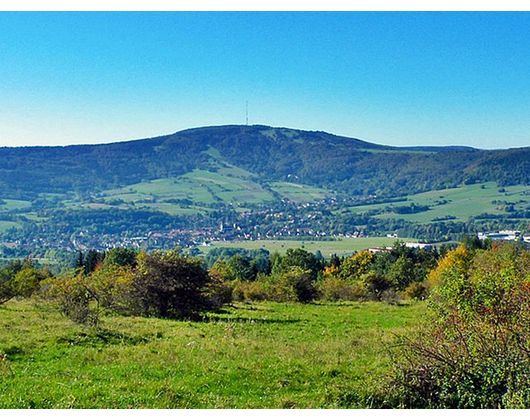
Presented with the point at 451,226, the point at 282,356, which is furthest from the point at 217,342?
the point at 451,226

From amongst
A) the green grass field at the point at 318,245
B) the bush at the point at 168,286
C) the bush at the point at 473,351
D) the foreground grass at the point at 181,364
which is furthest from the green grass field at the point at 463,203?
the bush at the point at 473,351

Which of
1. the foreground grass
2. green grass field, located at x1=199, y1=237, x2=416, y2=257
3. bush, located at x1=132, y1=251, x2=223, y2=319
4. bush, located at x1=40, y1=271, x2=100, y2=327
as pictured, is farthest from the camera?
green grass field, located at x1=199, y1=237, x2=416, y2=257

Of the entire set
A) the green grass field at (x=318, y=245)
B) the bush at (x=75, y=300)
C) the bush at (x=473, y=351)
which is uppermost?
the bush at (x=473, y=351)

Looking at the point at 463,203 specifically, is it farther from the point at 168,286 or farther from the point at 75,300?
the point at 75,300

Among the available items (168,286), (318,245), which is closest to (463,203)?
(318,245)

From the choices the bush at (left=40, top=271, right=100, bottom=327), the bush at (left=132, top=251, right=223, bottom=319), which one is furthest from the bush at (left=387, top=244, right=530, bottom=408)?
the bush at (left=132, top=251, right=223, bottom=319)

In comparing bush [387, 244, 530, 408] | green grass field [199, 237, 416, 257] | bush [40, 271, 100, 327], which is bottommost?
green grass field [199, 237, 416, 257]

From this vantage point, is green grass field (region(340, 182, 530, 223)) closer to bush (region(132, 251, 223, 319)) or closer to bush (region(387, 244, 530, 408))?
bush (region(132, 251, 223, 319))

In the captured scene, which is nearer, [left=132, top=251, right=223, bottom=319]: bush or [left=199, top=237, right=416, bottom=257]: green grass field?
[left=132, top=251, right=223, bottom=319]: bush

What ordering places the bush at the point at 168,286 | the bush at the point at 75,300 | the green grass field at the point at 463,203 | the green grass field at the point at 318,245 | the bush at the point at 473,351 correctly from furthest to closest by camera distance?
the green grass field at the point at 463,203 < the green grass field at the point at 318,245 < the bush at the point at 168,286 < the bush at the point at 75,300 < the bush at the point at 473,351

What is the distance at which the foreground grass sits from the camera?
7.46 m

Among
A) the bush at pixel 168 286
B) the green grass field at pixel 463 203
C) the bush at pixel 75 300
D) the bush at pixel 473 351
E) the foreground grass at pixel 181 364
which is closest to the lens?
the bush at pixel 473 351

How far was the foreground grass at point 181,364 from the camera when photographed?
7.46m

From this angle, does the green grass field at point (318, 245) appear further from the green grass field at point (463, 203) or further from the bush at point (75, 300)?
the bush at point (75, 300)
